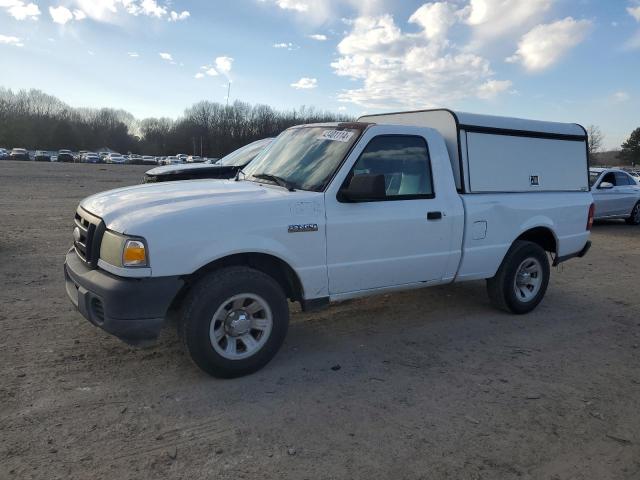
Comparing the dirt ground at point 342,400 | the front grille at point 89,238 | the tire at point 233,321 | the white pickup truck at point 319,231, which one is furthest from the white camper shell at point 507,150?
the front grille at point 89,238

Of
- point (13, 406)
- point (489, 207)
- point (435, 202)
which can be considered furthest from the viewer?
point (489, 207)

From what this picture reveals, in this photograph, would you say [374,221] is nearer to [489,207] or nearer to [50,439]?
[489,207]

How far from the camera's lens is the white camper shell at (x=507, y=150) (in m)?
5.15

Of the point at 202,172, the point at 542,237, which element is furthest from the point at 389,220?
the point at 202,172

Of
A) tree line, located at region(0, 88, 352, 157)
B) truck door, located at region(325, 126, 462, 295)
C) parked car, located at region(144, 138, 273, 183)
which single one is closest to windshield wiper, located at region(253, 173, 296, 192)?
truck door, located at region(325, 126, 462, 295)

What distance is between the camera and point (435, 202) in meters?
4.78

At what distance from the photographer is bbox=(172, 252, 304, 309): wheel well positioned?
3.78 meters

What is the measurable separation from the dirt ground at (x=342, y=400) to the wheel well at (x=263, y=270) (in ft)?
2.02

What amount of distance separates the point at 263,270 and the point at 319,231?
573 mm

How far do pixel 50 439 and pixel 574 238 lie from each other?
235 inches

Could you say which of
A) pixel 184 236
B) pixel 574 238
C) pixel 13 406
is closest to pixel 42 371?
pixel 13 406

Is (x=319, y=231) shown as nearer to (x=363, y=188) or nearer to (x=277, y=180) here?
(x=363, y=188)

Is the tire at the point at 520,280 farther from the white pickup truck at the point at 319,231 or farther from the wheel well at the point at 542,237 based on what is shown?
the wheel well at the point at 542,237

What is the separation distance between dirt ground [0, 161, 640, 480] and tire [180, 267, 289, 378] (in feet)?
0.62
